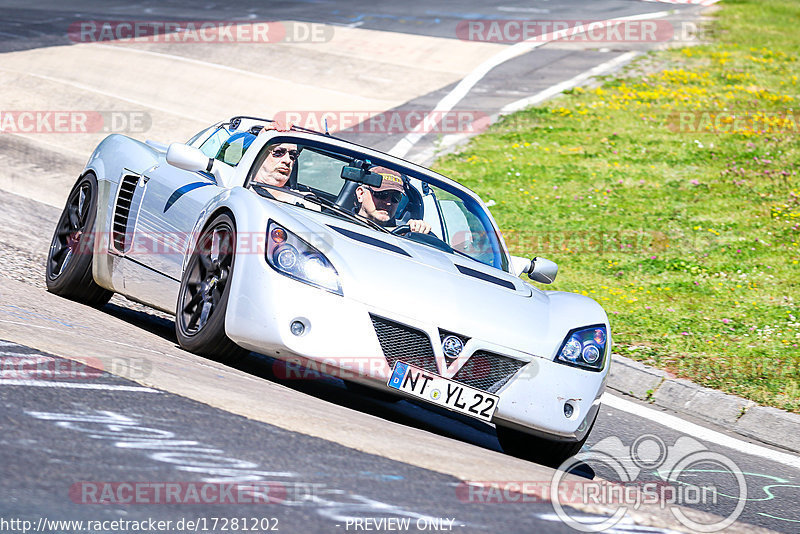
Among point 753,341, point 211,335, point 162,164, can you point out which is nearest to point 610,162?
point 753,341

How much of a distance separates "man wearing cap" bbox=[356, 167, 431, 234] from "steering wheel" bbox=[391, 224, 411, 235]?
65 mm

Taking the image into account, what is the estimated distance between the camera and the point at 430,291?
17.5 ft

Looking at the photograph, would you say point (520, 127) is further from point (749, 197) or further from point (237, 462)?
point (237, 462)

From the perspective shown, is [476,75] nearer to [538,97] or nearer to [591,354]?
[538,97]

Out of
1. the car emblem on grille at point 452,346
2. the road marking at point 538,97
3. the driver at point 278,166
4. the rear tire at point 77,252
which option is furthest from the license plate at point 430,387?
the road marking at point 538,97

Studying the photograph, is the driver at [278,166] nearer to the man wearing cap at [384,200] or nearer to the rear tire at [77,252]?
the man wearing cap at [384,200]

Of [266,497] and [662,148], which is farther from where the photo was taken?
[662,148]

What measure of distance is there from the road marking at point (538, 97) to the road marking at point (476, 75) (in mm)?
313

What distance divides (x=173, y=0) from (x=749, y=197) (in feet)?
63.1

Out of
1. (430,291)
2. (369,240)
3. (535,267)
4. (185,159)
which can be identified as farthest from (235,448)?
(535,267)

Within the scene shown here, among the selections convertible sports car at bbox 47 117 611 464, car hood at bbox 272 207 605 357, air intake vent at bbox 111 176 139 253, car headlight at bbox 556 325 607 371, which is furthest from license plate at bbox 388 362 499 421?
air intake vent at bbox 111 176 139 253

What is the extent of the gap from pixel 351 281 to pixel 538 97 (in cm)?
1478

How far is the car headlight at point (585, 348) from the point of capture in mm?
5562

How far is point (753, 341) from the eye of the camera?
8875mm
